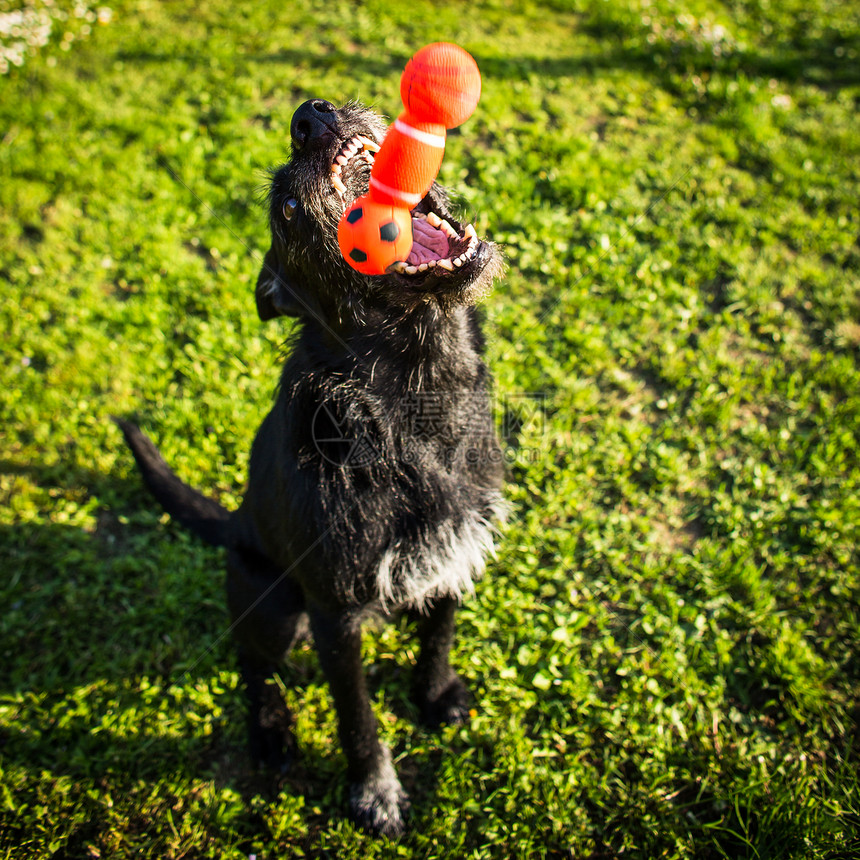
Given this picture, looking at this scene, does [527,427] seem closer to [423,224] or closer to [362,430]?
[362,430]

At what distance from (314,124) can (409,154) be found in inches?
20.3

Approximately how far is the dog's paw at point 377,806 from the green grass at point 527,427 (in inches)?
3.3

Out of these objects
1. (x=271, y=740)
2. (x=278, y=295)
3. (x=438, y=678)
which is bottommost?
(x=271, y=740)

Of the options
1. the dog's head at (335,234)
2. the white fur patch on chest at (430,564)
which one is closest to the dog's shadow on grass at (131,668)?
the white fur patch on chest at (430,564)

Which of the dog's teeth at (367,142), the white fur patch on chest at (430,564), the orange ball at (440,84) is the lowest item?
the white fur patch on chest at (430,564)

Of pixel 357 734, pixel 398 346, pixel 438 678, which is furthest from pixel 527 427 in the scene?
pixel 357 734

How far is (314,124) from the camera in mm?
2152

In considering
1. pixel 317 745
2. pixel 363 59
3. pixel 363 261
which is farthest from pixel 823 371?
pixel 363 59

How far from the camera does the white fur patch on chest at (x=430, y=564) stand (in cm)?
252

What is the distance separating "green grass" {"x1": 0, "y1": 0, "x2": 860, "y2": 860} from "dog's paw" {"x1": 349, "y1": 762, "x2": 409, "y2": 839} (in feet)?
0.28

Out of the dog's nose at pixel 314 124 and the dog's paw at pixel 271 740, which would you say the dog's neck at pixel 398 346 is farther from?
the dog's paw at pixel 271 740

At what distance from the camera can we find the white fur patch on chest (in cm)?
252

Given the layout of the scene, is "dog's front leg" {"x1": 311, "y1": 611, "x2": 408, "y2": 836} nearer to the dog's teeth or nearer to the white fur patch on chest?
the white fur patch on chest

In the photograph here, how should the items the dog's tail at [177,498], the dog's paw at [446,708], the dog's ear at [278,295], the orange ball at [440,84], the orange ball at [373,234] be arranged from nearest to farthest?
the orange ball at [440,84] < the orange ball at [373,234] < the dog's ear at [278,295] < the dog's paw at [446,708] < the dog's tail at [177,498]
